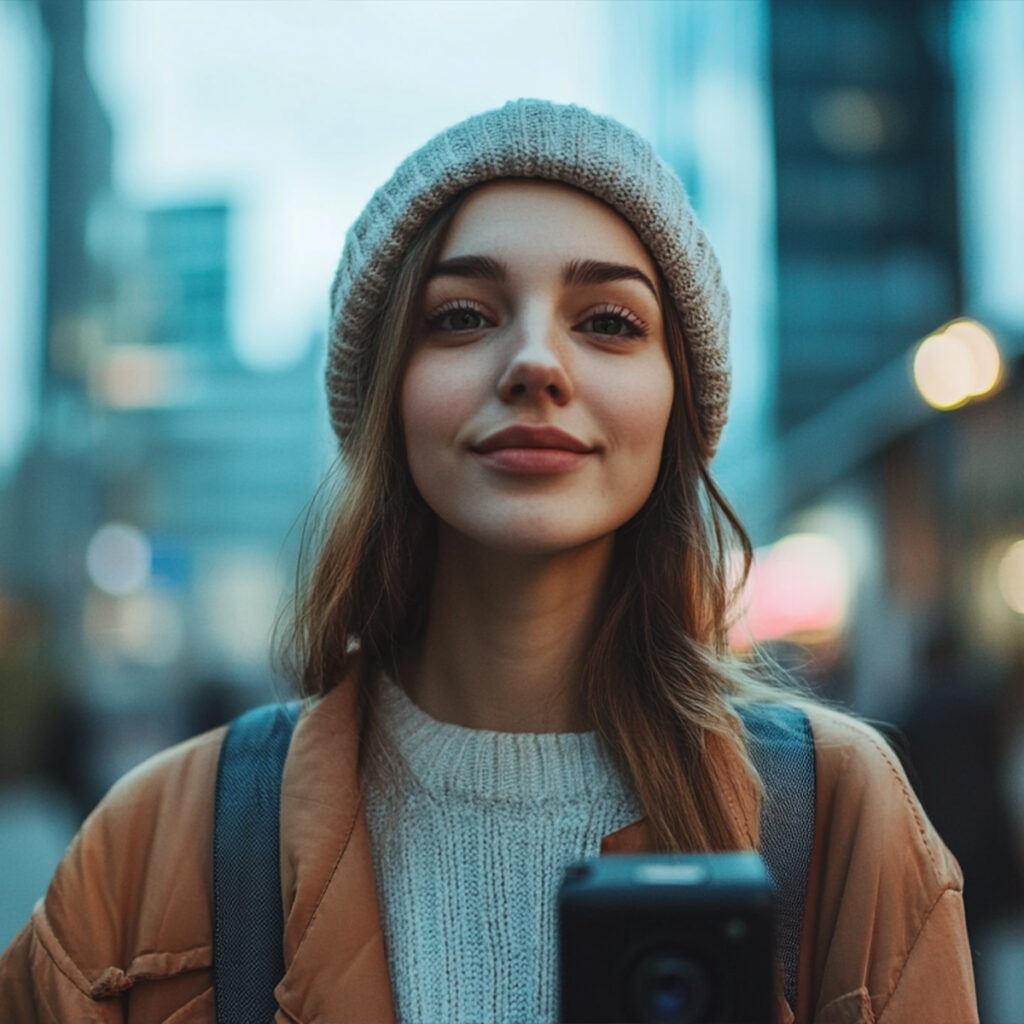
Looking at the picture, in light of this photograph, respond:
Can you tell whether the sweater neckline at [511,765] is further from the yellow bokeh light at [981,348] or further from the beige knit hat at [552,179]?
the yellow bokeh light at [981,348]

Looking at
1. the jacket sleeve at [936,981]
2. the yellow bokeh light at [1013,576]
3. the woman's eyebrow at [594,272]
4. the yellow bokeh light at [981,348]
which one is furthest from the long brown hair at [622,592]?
the yellow bokeh light at [1013,576]

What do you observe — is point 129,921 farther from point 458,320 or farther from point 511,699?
point 458,320

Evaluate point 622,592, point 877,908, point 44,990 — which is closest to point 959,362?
point 622,592

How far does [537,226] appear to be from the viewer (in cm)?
181

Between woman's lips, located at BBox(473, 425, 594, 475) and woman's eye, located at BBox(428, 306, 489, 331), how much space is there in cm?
22

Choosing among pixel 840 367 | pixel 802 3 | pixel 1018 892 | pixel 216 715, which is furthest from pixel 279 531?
pixel 1018 892

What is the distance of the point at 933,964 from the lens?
63.8 inches

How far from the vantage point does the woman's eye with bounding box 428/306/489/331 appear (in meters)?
1.83

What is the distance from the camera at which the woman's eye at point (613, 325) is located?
1.83 m

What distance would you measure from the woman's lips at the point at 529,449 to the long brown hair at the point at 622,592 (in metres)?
0.27

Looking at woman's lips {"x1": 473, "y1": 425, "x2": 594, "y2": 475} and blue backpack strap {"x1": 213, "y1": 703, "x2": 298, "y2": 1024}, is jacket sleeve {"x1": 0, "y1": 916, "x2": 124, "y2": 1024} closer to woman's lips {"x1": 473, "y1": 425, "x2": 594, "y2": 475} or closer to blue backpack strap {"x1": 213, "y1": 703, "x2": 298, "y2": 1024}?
blue backpack strap {"x1": 213, "y1": 703, "x2": 298, "y2": 1024}

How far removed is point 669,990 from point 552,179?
1.28 meters

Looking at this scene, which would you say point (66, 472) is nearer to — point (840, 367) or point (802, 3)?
point (840, 367)

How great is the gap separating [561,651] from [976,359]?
4.55 meters
